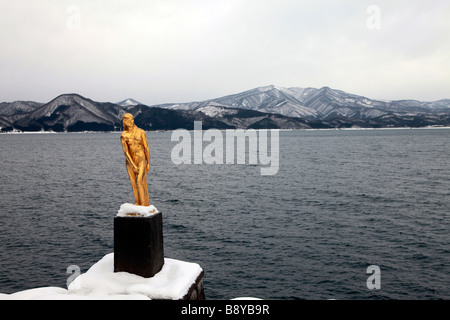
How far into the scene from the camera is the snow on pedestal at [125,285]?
9922 mm

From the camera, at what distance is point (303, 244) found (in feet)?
77.6

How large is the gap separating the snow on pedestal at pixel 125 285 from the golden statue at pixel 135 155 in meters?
2.38

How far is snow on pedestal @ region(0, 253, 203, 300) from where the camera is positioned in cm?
992

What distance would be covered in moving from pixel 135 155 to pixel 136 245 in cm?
294

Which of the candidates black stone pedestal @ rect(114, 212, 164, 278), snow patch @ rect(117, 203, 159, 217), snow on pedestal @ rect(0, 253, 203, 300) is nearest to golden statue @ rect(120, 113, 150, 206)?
snow patch @ rect(117, 203, 159, 217)

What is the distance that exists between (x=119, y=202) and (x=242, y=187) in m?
16.5

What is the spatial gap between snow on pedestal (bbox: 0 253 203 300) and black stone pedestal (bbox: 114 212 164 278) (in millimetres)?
248

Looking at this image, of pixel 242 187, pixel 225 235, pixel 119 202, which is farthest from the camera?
pixel 242 187

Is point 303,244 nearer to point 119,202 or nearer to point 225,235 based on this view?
point 225,235

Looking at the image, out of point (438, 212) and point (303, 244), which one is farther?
point (438, 212)
